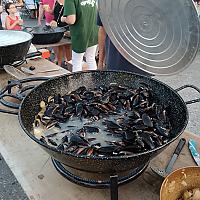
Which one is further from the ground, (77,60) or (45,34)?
(45,34)

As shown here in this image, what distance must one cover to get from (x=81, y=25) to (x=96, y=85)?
68.7 inches

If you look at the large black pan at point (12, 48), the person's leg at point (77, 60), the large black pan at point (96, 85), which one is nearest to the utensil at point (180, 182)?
the large black pan at point (96, 85)

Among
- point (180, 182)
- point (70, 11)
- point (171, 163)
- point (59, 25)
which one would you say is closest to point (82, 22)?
point (70, 11)

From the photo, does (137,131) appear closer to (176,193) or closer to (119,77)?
(176,193)

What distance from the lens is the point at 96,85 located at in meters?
1.32

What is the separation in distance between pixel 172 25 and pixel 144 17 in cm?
16

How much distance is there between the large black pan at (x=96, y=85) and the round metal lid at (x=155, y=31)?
0.10m

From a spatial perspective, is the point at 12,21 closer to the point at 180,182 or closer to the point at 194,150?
the point at 194,150

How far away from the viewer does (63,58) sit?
154 inches

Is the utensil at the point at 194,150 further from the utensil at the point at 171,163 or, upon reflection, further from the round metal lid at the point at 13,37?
the round metal lid at the point at 13,37

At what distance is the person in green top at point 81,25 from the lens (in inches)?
108

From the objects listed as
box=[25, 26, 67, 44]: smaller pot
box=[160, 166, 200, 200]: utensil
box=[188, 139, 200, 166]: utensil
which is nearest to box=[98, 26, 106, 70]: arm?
box=[25, 26, 67, 44]: smaller pot

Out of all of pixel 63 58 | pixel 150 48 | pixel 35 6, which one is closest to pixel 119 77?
pixel 150 48

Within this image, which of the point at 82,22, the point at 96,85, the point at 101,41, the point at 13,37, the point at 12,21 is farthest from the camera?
the point at 12,21
